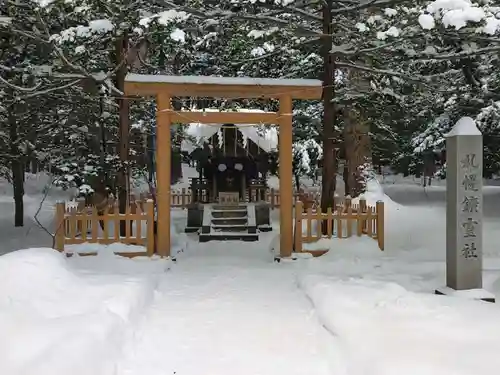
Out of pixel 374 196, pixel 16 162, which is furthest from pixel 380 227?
pixel 16 162

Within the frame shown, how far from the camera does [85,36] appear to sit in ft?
37.8

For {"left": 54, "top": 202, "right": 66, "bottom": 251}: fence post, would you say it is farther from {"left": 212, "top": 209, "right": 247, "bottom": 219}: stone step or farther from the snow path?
{"left": 212, "top": 209, "right": 247, "bottom": 219}: stone step

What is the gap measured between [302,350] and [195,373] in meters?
1.21

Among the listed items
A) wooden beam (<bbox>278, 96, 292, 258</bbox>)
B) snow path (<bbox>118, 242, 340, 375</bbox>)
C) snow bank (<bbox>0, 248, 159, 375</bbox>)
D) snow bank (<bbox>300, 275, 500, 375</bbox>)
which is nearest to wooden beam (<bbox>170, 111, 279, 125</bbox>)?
wooden beam (<bbox>278, 96, 292, 258</bbox>)

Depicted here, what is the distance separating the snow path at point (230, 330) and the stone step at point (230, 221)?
18.6 feet

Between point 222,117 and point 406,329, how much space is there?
22.9 ft

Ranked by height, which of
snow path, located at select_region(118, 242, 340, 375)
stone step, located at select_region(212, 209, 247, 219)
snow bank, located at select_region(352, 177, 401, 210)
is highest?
snow bank, located at select_region(352, 177, 401, 210)

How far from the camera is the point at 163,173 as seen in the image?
37.4 feet

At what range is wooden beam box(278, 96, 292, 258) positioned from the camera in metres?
11.3

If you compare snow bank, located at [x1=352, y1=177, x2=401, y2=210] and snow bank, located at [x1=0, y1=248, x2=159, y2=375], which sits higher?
snow bank, located at [x1=352, y1=177, x2=401, y2=210]

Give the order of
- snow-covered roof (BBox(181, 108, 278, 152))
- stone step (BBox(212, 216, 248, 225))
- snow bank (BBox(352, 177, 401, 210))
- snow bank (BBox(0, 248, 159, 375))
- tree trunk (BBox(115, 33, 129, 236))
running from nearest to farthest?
snow bank (BBox(0, 248, 159, 375)) → tree trunk (BBox(115, 33, 129, 236)) → stone step (BBox(212, 216, 248, 225)) → snow-covered roof (BBox(181, 108, 278, 152)) → snow bank (BBox(352, 177, 401, 210))

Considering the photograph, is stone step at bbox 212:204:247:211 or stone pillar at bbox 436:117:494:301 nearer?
stone pillar at bbox 436:117:494:301

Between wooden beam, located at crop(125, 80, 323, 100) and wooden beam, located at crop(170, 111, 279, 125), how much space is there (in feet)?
1.52

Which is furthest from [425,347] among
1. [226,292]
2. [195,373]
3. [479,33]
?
[479,33]
